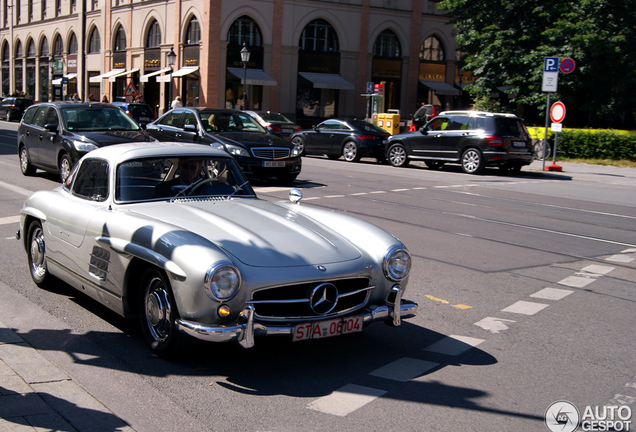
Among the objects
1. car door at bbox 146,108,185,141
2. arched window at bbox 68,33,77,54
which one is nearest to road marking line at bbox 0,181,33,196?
car door at bbox 146,108,185,141

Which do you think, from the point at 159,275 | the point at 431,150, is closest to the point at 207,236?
the point at 159,275

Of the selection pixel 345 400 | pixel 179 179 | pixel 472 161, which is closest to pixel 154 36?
pixel 472 161

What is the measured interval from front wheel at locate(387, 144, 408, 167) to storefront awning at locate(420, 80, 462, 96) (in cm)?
2510

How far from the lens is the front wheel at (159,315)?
14.5ft

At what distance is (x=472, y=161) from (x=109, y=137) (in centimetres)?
1126

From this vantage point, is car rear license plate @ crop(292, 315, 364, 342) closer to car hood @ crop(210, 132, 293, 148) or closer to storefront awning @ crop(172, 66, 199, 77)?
car hood @ crop(210, 132, 293, 148)

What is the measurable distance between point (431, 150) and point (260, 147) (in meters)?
8.29

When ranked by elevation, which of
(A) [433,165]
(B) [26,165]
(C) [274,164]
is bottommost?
(B) [26,165]

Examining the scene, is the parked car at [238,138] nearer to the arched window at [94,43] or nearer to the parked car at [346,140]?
the parked car at [346,140]

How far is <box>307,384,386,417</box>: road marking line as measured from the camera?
3926 millimetres

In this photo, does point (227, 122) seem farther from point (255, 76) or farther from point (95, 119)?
point (255, 76)

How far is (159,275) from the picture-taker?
4500 millimetres

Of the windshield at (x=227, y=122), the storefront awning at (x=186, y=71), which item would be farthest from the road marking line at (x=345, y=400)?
the storefront awning at (x=186, y=71)

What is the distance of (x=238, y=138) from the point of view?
14.8 m
